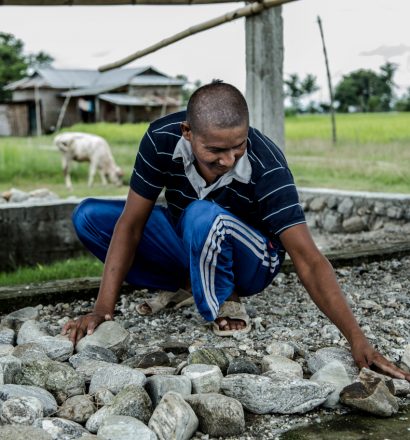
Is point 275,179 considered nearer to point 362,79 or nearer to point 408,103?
point 408,103

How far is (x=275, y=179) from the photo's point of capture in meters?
2.69

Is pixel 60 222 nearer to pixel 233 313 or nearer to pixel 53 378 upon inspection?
pixel 233 313

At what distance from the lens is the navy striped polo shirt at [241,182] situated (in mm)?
2645

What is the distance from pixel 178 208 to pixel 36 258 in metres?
2.96

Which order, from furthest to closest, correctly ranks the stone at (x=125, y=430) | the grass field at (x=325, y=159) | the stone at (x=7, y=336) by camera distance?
the grass field at (x=325, y=159), the stone at (x=7, y=336), the stone at (x=125, y=430)

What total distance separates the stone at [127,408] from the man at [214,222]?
679 mm

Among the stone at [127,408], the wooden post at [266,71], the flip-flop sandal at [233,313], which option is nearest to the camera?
the stone at [127,408]

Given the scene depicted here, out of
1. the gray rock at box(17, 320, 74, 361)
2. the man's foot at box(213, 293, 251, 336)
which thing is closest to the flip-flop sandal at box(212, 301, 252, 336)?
the man's foot at box(213, 293, 251, 336)

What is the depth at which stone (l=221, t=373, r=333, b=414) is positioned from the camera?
2.24m

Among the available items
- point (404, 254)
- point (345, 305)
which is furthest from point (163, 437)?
point (404, 254)

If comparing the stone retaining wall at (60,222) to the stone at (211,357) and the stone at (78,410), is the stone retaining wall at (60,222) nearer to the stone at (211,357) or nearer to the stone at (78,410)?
the stone at (211,357)

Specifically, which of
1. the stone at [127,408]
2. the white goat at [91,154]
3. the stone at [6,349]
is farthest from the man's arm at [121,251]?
the white goat at [91,154]

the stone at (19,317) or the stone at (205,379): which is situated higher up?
the stone at (205,379)

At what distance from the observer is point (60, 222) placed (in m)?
5.79
